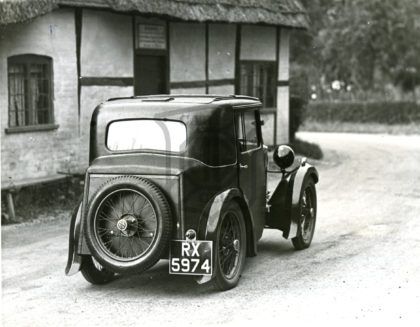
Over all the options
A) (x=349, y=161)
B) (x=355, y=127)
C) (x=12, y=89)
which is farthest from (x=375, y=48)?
(x=12, y=89)

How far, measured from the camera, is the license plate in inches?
268

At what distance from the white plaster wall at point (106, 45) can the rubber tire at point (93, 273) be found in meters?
6.35

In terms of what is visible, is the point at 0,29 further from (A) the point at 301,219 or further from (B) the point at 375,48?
(B) the point at 375,48

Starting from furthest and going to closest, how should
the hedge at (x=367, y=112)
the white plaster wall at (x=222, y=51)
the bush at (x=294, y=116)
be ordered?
the hedge at (x=367, y=112), the bush at (x=294, y=116), the white plaster wall at (x=222, y=51)

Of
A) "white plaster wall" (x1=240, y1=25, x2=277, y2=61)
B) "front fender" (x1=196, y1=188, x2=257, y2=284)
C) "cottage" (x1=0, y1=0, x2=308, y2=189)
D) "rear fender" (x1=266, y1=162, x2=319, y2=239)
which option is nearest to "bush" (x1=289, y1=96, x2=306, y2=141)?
"white plaster wall" (x1=240, y1=25, x2=277, y2=61)

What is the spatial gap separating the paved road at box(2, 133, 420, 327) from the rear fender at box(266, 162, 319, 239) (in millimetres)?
346

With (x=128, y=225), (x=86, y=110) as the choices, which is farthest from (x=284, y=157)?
(x=86, y=110)

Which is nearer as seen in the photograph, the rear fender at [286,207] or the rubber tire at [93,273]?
the rubber tire at [93,273]

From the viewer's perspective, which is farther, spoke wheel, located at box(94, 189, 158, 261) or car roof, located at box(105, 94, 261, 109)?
car roof, located at box(105, 94, 261, 109)

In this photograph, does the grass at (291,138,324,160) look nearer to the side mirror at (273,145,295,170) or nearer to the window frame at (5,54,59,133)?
the window frame at (5,54,59,133)

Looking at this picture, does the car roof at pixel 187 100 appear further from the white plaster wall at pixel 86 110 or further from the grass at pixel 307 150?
the grass at pixel 307 150

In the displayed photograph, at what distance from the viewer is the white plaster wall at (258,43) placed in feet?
60.6

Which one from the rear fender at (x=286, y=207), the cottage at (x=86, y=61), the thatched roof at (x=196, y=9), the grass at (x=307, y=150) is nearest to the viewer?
the rear fender at (x=286, y=207)

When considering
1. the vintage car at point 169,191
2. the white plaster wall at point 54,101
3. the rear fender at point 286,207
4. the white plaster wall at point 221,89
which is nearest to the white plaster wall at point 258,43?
the white plaster wall at point 221,89
